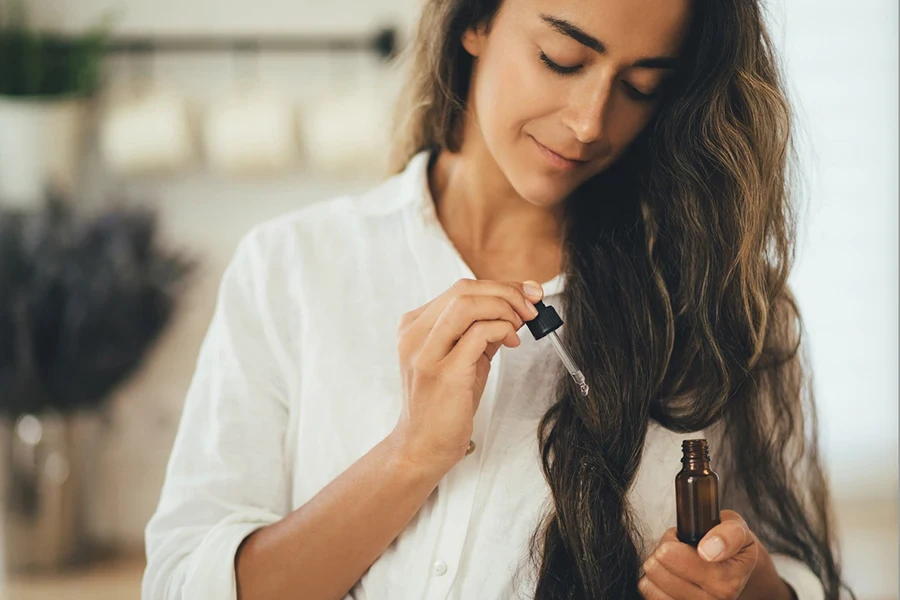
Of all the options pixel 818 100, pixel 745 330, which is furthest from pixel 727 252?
pixel 818 100

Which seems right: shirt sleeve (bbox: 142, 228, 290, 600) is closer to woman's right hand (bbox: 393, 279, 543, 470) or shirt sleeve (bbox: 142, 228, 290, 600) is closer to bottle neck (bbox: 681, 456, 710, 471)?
woman's right hand (bbox: 393, 279, 543, 470)

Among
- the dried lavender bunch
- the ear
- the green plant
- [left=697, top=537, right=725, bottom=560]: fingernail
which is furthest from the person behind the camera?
the green plant

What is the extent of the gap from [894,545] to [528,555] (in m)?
1.62

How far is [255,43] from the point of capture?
2.31 metres

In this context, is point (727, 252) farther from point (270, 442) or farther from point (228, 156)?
point (228, 156)

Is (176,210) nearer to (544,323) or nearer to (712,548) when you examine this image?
(544,323)

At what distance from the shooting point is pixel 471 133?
46.2 inches

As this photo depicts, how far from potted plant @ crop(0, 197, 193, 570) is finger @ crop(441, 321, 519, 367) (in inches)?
56.5

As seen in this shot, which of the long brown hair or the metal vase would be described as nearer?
the long brown hair

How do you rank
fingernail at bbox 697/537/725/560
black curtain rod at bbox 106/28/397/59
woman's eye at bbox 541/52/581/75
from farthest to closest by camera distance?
black curtain rod at bbox 106/28/397/59
woman's eye at bbox 541/52/581/75
fingernail at bbox 697/537/725/560

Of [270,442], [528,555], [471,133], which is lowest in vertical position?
[528,555]

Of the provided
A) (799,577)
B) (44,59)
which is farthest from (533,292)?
(44,59)

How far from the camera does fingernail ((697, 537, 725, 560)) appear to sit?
86 cm

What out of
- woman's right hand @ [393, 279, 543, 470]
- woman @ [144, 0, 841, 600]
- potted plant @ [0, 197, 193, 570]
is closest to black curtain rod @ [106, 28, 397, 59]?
potted plant @ [0, 197, 193, 570]
